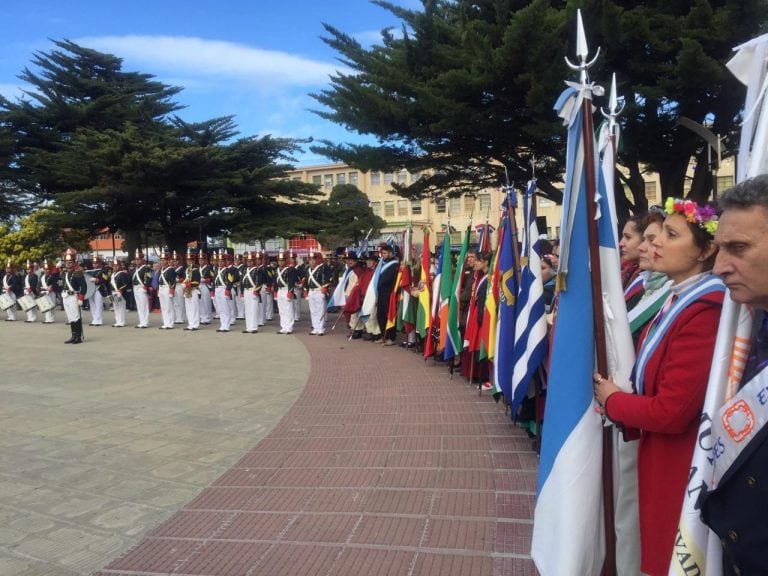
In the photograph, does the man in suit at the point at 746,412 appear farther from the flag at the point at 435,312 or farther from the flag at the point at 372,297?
the flag at the point at 372,297

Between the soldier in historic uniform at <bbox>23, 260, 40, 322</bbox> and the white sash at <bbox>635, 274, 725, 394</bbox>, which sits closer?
the white sash at <bbox>635, 274, 725, 394</bbox>

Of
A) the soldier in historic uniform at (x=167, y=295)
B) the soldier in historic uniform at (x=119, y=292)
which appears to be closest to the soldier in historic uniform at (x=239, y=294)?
the soldier in historic uniform at (x=167, y=295)

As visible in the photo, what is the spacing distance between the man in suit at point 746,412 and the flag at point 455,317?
727cm

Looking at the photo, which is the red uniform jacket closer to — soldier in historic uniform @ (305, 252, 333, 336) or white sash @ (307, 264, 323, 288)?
soldier in historic uniform @ (305, 252, 333, 336)

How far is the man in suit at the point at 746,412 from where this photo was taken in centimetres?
164

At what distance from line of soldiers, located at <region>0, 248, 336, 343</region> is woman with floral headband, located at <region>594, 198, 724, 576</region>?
1362 centimetres

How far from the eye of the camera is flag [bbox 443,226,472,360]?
9242mm

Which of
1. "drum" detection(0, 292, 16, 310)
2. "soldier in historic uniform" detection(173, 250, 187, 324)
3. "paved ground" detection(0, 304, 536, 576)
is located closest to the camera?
"paved ground" detection(0, 304, 536, 576)

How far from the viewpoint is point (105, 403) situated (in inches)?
322

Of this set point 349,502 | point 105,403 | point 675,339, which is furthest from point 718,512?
point 105,403

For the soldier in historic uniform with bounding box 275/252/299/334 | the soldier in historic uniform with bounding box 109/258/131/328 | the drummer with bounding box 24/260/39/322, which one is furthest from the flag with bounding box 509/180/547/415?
the drummer with bounding box 24/260/39/322

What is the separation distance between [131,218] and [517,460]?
26.6 m

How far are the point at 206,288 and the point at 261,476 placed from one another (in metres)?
15.1

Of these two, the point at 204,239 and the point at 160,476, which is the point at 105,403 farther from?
the point at 204,239
